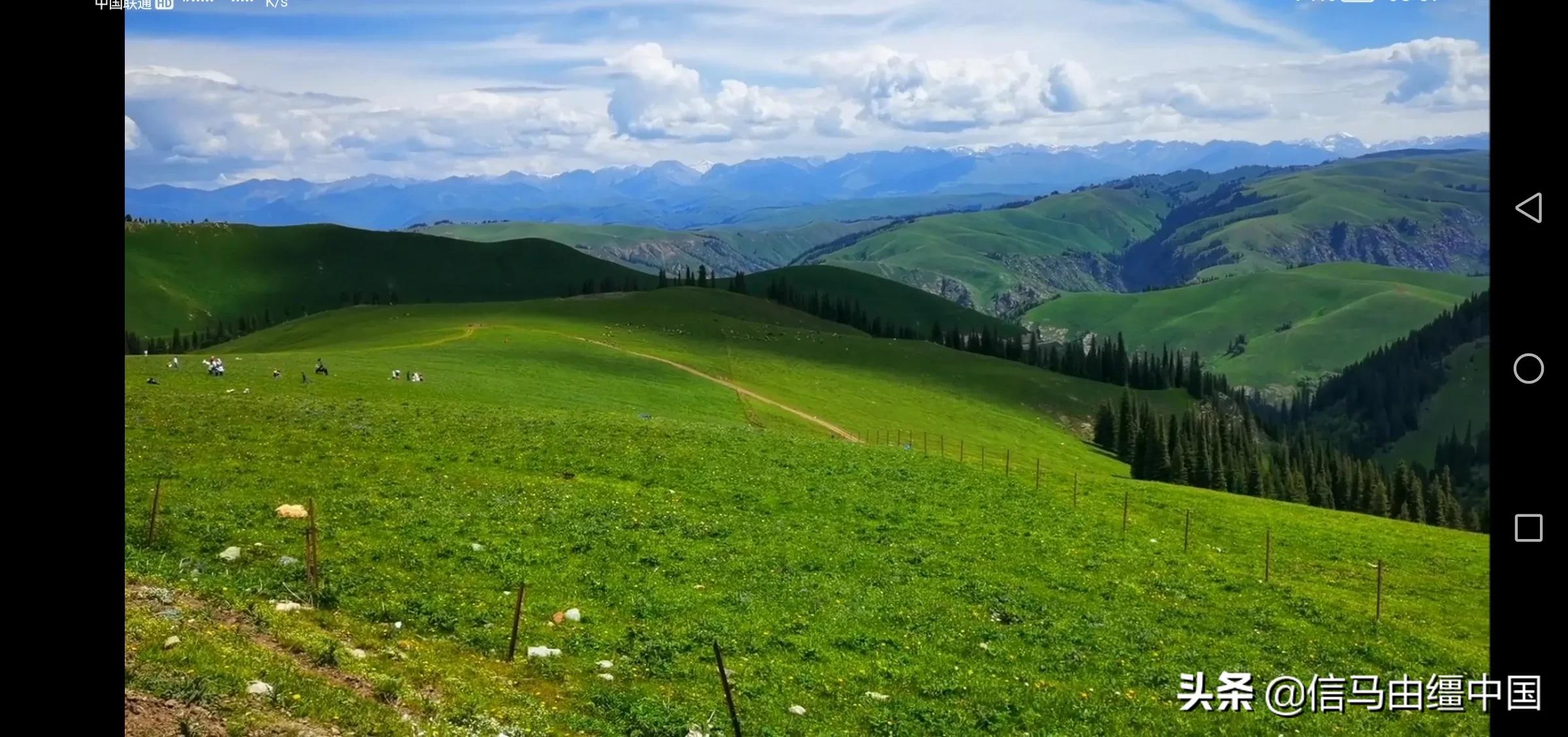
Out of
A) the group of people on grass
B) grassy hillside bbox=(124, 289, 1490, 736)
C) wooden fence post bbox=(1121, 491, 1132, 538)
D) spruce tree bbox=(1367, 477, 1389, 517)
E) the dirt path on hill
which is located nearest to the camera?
grassy hillside bbox=(124, 289, 1490, 736)

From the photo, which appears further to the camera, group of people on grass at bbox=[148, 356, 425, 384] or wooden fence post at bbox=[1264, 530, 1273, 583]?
group of people on grass at bbox=[148, 356, 425, 384]

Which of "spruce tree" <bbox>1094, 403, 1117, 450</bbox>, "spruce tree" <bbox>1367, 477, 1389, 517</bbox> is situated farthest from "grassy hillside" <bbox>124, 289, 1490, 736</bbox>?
"spruce tree" <bbox>1367, 477, 1389, 517</bbox>

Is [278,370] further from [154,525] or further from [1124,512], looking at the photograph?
[1124,512]

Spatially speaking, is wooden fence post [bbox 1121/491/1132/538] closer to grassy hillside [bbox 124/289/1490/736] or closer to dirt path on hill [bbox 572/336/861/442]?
grassy hillside [bbox 124/289/1490/736]
